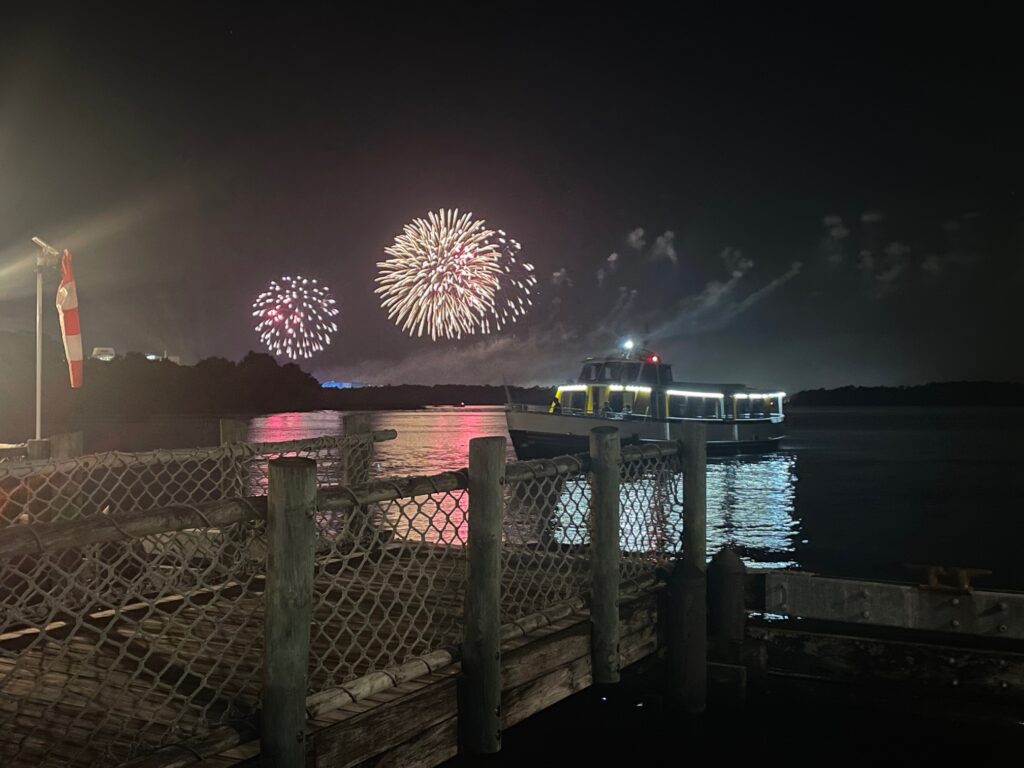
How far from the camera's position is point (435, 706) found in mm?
4301

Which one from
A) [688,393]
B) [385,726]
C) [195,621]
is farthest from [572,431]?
[385,726]

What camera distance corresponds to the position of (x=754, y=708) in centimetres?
740

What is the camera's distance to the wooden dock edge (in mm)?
3666

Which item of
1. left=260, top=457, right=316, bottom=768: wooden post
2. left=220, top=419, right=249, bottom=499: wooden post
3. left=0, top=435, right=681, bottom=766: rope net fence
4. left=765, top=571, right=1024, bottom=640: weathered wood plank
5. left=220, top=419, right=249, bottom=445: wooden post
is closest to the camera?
left=0, top=435, right=681, bottom=766: rope net fence

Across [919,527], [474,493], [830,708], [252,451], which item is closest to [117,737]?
[474,493]

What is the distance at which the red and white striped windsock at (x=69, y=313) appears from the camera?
10359 millimetres

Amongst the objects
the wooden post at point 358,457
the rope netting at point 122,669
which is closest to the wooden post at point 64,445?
the rope netting at point 122,669

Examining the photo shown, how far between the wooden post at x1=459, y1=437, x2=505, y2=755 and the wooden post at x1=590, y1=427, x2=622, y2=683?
122cm

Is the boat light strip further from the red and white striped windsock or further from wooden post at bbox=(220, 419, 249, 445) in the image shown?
wooden post at bbox=(220, 419, 249, 445)

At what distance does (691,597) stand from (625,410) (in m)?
35.7

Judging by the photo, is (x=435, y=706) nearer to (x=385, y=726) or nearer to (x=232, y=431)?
(x=385, y=726)

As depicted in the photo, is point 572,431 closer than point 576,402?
Yes

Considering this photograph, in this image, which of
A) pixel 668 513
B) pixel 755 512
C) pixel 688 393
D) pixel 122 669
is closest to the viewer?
pixel 122 669

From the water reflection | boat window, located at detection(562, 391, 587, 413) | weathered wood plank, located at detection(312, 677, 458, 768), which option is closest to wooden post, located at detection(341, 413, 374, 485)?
weathered wood plank, located at detection(312, 677, 458, 768)
